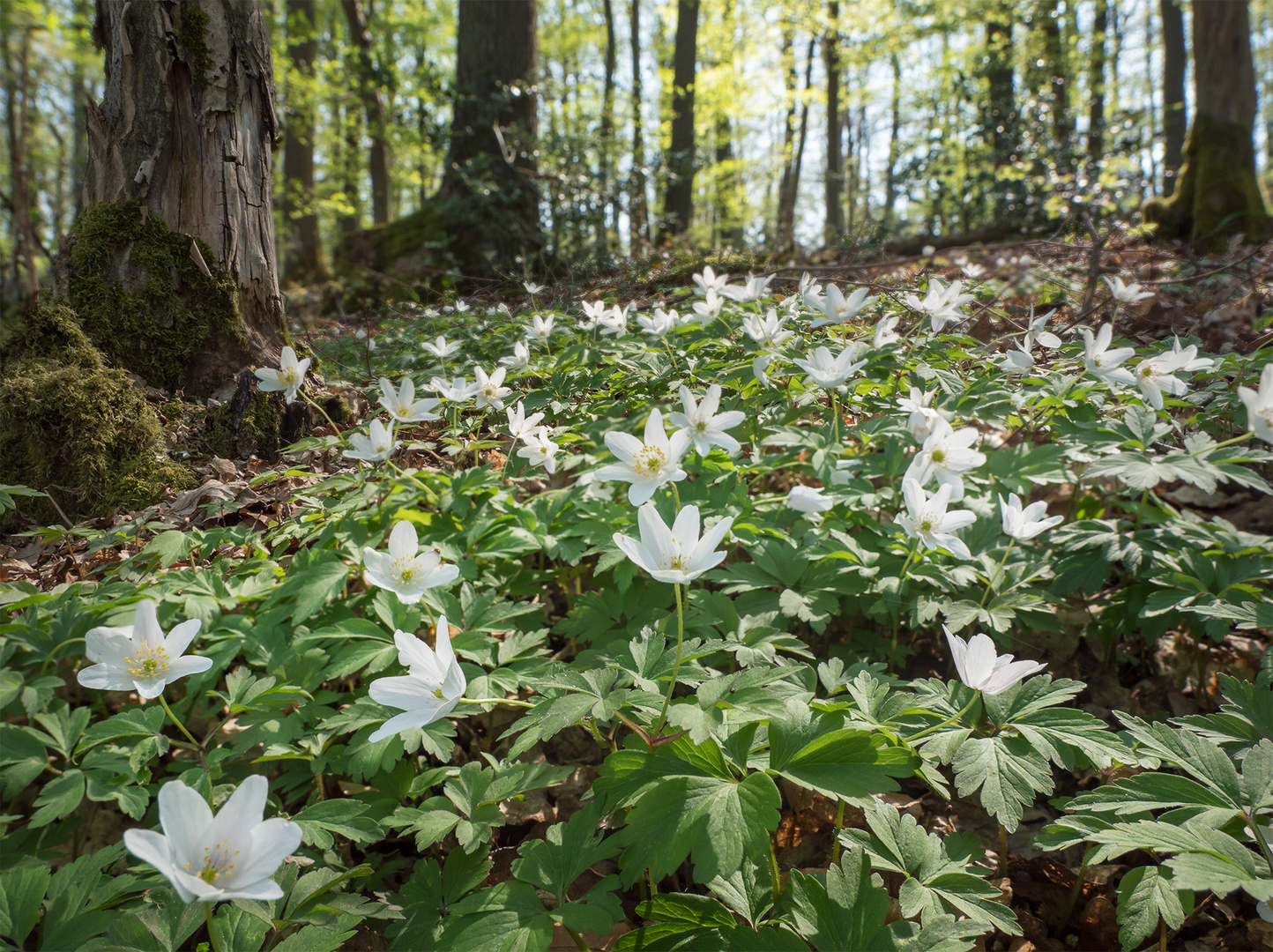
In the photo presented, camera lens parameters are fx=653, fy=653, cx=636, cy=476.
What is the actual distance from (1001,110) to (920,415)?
12819 mm

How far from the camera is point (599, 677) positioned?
4.92 ft

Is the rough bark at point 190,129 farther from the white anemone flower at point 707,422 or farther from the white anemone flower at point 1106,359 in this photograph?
the white anemone flower at point 1106,359

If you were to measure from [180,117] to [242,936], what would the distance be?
Answer: 4097mm

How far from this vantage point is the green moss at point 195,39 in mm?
3572

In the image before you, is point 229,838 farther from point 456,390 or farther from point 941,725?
point 456,390

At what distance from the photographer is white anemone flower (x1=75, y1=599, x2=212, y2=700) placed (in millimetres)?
1602

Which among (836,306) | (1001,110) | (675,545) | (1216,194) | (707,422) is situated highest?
(1001,110)

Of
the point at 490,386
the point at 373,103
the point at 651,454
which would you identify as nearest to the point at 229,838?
the point at 651,454

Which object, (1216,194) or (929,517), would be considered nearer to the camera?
(929,517)

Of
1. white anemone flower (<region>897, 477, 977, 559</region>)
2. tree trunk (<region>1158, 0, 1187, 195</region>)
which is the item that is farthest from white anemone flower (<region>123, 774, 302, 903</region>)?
tree trunk (<region>1158, 0, 1187, 195</region>)

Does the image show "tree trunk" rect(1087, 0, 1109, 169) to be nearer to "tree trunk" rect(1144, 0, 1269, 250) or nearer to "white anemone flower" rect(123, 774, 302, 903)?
"tree trunk" rect(1144, 0, 1269, 250)

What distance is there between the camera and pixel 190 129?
364 centimetres

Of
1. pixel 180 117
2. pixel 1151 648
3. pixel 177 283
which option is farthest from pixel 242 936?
pixel 180 117

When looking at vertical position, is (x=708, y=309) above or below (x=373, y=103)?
below
